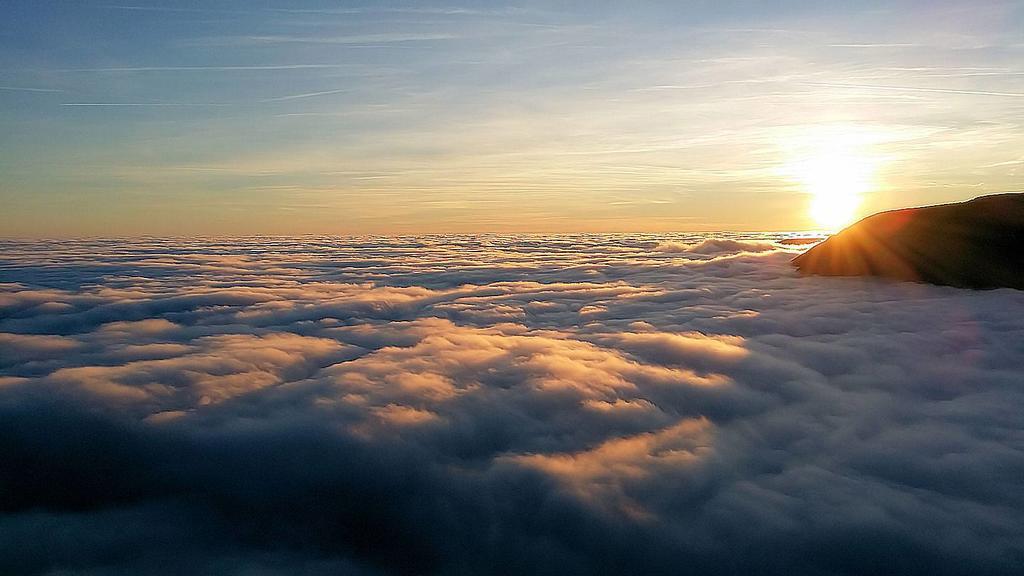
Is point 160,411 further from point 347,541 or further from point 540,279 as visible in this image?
point 540,279

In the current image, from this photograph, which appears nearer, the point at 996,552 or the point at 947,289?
the point at 996,552

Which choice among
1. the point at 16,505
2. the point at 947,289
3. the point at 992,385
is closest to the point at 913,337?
the point at 992,385

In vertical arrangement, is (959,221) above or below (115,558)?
above

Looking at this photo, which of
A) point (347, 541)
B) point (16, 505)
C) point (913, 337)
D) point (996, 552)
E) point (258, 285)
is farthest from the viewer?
point (258, 285)

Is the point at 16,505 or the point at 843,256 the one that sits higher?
the point at 843,256

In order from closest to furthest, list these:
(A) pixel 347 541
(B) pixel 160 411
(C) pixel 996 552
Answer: (C) pixel 996 552 < (A) pixel 347 541 < (B) pixel 160 411

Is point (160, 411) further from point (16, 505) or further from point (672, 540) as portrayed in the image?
point (672, 540)

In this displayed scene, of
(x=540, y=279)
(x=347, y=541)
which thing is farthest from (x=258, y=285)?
(x=347, y=541)

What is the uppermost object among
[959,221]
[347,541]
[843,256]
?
[959,221]

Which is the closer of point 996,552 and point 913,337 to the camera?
point 996,552
